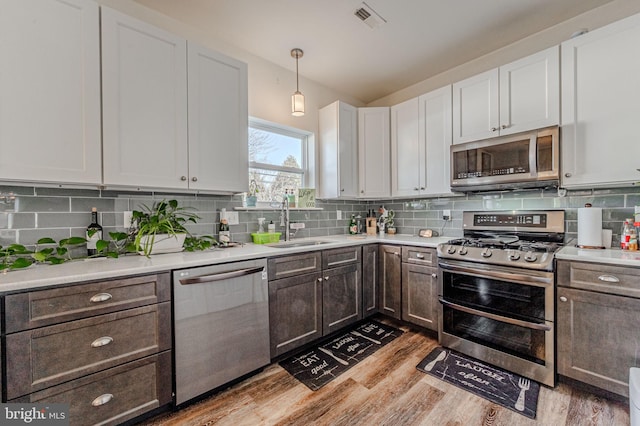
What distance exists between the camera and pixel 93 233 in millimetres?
1716

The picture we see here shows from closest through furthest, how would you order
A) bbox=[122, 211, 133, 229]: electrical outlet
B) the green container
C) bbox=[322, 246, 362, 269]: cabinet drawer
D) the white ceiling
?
1. bbox=[122, 211, 133, 229]: electrical outlet
2. the white ceiling
3. bbox=[322, 246, 362, 269]: cabinet drawer
4. the green container

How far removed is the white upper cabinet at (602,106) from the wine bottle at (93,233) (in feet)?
10.5

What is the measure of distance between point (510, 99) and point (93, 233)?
3.19 m

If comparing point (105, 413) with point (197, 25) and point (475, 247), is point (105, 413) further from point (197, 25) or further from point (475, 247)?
point (197, 25)

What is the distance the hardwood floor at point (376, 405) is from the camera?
1.51 metres

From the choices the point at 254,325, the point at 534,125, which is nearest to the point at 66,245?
the point at 254,325

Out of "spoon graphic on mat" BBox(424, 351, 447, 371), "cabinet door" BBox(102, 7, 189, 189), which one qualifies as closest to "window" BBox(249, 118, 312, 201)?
"cabinet door" BBox(102, 7, 189, 189)

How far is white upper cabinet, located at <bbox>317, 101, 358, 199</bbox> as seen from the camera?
2994 mm

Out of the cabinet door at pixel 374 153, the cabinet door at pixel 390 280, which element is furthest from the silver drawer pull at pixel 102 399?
the cabinet door at pixel 374 153

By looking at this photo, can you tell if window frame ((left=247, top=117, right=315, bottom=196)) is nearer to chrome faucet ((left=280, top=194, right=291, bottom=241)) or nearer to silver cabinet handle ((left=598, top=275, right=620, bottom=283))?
chrome faucet ((left=280, top=194, right=291, bottom=241))

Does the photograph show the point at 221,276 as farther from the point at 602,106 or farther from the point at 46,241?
the point at 602,106

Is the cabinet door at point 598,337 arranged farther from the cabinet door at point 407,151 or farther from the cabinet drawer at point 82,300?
the cabinet drawer at point 82,300

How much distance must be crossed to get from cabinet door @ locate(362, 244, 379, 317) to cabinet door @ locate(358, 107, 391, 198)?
74 centimetres

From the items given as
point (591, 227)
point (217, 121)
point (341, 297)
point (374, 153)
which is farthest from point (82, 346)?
point (591, 227)
